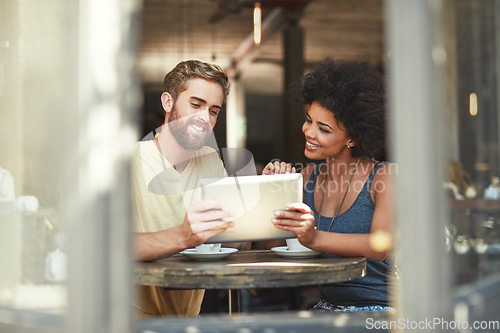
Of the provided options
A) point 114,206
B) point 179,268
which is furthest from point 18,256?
point 179,268

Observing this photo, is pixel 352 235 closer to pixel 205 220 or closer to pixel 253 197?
pixel 253 197

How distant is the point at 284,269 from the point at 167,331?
466mm

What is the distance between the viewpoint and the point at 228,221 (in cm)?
180

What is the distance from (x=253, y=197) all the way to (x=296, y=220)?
17 centimetres

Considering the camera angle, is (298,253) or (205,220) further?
(298,253)

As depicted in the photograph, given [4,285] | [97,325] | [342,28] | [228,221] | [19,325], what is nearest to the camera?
[97,325]

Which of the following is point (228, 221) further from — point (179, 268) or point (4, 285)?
point (4, 285)

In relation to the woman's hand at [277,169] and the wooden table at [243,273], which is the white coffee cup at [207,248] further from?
the woman's hand at [277,169]

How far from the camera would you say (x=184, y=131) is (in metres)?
2.62

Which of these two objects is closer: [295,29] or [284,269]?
[284,269]

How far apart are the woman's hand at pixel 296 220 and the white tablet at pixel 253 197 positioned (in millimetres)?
20

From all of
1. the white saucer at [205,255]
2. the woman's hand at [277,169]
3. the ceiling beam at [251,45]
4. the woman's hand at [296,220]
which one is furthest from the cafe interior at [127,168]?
the ceiling beam at [251,45]

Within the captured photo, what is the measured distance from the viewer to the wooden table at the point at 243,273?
Answer: 5.27 feet

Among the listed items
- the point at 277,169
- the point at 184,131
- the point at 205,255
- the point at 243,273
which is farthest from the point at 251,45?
the point at 243,273
